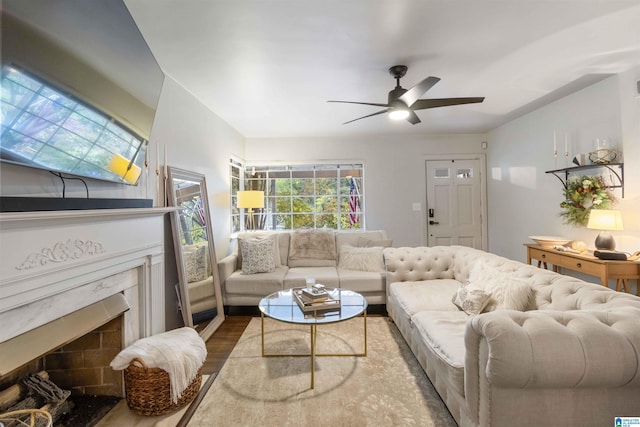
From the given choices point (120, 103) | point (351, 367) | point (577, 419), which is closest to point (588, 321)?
point (577, 419)

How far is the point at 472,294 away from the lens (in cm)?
199

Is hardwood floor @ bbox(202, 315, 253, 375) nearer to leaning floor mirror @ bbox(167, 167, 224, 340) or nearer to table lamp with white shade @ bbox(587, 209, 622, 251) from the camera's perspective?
leaning floor mirror @ bbox(167, 167, 224, 340)

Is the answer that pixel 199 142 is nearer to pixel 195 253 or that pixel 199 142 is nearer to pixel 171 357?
pixel 195 253

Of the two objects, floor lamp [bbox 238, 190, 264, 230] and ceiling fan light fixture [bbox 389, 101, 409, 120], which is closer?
ceiling fan light fixture [bbox 389, 101, 409, 120]

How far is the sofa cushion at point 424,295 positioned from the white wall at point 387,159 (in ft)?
6.77

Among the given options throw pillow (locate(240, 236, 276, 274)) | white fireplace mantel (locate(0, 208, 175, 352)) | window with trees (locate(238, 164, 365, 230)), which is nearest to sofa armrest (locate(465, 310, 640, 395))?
white fireplace mantel (locate(0, 208, 175, 352))

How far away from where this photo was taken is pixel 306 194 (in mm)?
4840

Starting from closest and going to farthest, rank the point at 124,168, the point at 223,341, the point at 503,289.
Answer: the point at 124,168 → the point at 503,289 → the point at 223,341

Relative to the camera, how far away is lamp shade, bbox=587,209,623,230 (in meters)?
2.35

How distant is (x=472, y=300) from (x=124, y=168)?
2569 millimetres

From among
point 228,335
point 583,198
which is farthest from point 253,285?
point 583,198

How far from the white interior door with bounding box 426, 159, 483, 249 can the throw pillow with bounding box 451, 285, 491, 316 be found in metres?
2.83

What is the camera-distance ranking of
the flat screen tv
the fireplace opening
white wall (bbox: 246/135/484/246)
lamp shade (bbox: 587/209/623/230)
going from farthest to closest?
white wall (bbox: 246/135/484/246) → lamp shade (bbox: 587/209/623/230) → the fireplace opening → the flat screen tv

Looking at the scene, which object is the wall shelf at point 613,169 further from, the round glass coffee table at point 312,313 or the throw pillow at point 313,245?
the throw pillow at point 313,245
